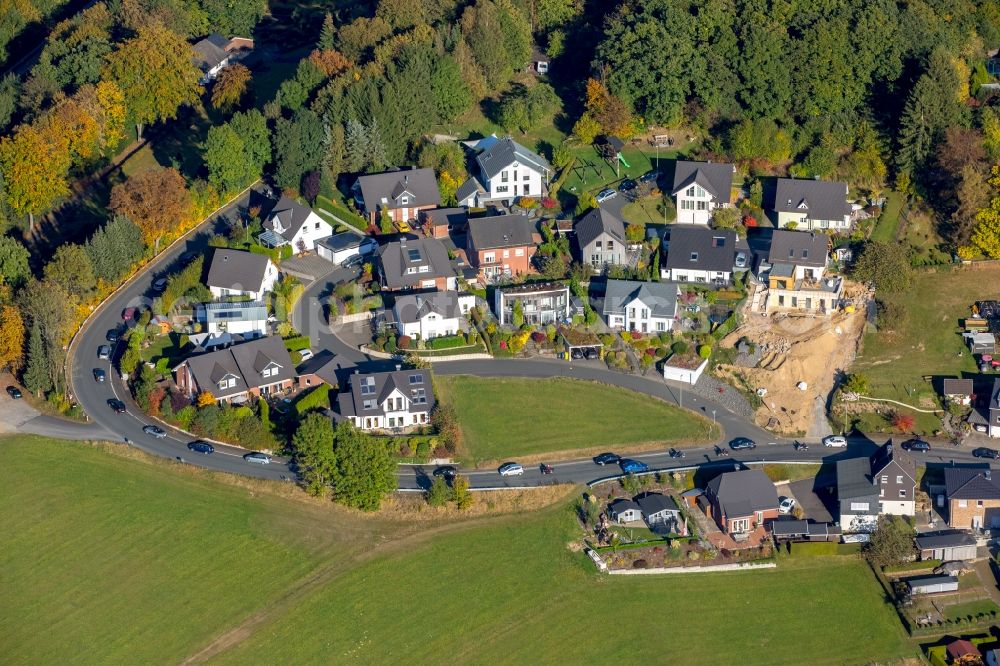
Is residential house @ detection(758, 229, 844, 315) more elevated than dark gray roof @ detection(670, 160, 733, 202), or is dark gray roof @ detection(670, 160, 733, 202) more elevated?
dark gray roof @ detection(670, 160, 733, 202)

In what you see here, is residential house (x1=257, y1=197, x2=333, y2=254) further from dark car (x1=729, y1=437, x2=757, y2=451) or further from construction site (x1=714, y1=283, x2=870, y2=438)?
dark car (x1=729, y1=437, x2=757, y2=451)

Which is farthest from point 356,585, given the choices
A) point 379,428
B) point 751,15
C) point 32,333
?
point 751,15

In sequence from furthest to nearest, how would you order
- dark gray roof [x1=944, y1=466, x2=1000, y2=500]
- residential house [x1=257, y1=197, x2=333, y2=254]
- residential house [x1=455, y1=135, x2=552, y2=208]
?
1. residential house [x1=455, y1=135, x2=552, y2=208]
2. residential house [x1=257, y1=197, x2=333, y2=254]
3. dark gray roof [x1=944, y1=466, x2=1000, y2=500]

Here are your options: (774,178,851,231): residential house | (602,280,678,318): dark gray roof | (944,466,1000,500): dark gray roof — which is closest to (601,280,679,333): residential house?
(602,280,678,318): dark gray roof

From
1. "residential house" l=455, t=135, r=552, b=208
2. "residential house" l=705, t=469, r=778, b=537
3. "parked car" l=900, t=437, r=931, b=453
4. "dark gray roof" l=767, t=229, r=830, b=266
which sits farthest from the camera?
"residential house" l=455, t=135, r=552, b=208

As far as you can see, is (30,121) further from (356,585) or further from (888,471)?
(888,471)
